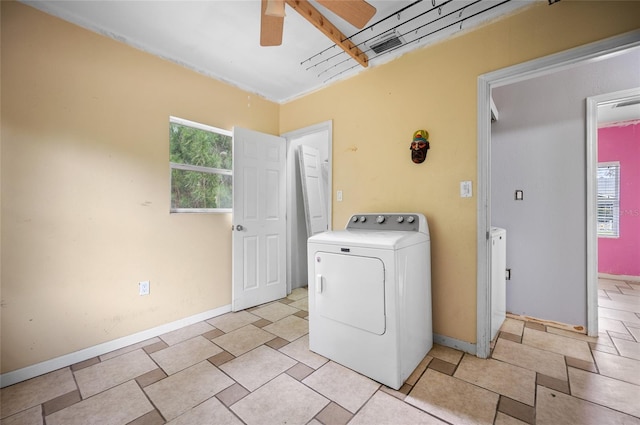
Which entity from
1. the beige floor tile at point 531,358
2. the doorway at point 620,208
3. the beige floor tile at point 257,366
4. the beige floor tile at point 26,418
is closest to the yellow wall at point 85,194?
the beige floor tile at point 26,418

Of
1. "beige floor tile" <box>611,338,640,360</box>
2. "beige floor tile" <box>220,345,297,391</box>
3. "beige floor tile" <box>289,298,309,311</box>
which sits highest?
"beige floor tile" <box>611,338,640,360</box>

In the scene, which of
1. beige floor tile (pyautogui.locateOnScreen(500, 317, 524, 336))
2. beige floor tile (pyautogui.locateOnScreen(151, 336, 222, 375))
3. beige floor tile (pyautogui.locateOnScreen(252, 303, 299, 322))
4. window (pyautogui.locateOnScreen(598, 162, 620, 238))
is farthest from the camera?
window (pyautogui.locateOnScreen(598, 162, 620, 238))

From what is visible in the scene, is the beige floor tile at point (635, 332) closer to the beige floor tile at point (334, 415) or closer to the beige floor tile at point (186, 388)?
the beige floor tile at point (334, 415)

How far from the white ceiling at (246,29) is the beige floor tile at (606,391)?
251cm

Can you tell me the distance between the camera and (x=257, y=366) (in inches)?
75.2

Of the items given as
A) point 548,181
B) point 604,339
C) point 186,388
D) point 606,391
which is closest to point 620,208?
point 548,181

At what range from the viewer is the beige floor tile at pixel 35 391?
1541 mm

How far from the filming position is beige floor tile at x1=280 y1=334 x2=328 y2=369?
1.96 meters

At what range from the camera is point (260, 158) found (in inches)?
124

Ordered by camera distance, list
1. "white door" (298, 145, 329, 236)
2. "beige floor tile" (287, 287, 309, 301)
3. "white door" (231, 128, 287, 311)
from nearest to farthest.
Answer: "white door" (231, 128, 287, 311) < "beige floor tile" (287, 287, 309, 301) < "white door" (298, 145, 329, 236)

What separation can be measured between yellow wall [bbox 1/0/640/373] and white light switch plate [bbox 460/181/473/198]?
5 cm

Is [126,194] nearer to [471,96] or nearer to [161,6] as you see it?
[161,6]

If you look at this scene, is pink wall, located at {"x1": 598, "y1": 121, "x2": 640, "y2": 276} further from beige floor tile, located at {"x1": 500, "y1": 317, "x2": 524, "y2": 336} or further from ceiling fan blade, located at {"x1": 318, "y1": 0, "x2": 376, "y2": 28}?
ceiling fan blade, located at {"x1": 318, "y1": 0, "x2": 376, "y2": 28}

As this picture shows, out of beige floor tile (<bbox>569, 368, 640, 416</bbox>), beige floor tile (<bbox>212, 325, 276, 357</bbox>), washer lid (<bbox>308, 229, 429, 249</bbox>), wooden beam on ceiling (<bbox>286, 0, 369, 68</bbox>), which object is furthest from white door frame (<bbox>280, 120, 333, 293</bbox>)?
beige floor tile (<bbox>569, 368, 640, 416</bbox>)
